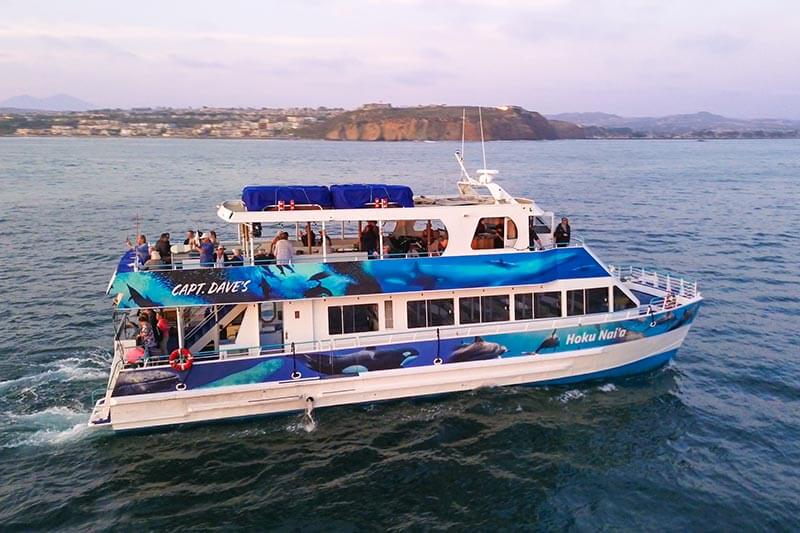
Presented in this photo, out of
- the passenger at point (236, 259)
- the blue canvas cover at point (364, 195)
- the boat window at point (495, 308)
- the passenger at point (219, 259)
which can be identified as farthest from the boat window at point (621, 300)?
the passenger at point (219, 259)

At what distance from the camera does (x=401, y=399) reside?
51.8ft

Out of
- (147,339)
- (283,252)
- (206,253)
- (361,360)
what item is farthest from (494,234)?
(147,339)

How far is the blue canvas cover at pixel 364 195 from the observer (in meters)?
15.6

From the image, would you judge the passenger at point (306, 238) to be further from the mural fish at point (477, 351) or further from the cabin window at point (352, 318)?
the mural fish at point (477, 351)

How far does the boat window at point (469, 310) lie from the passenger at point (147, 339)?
7215mm

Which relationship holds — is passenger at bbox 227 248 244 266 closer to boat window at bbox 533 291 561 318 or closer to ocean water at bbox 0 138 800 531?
ocean water at bbox 0 138 800 531

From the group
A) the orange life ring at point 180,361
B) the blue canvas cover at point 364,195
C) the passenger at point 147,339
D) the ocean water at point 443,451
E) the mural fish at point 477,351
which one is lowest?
the ocean water at point 443,451

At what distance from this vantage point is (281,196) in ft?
49.8

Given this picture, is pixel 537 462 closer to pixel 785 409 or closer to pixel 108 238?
pixel 785 409

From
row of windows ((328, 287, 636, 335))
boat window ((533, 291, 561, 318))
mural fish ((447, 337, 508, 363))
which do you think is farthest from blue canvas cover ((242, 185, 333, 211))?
boat window ((533, 291, 561, 318))

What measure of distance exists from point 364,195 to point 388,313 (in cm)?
291

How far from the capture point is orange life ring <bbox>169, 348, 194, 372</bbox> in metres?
14.1

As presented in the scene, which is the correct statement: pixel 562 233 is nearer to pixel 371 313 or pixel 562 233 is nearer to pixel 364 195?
pixel 364 195

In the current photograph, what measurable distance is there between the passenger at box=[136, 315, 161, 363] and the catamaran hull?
4.04 ft
